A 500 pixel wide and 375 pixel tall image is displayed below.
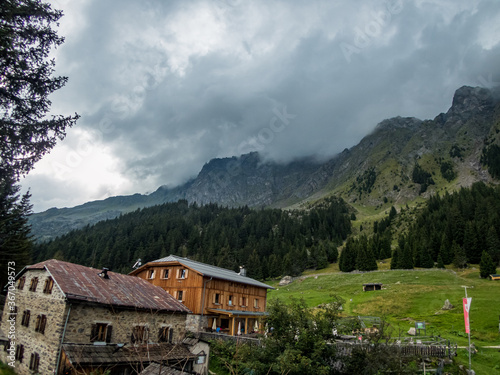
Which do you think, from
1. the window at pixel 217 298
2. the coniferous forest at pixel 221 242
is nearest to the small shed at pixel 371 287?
the coniferous forest at pixel 221 242

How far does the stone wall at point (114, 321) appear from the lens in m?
21.4

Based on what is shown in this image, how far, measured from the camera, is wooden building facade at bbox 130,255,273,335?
3662cm

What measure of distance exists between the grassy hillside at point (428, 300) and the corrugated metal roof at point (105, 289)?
65.9 ft

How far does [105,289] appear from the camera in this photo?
25.6m

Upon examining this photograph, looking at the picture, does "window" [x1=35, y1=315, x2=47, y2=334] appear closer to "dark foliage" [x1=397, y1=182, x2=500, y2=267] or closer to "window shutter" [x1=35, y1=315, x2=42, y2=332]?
"window shutter" [x1=35, y1=315, x2=42, y2=332]

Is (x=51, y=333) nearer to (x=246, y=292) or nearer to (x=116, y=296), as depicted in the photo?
(x=116, y=296)

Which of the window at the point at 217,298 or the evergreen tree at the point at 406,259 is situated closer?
the window at the point at 217,298

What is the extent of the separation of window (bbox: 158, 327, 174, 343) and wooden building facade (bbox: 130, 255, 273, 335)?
236 inches

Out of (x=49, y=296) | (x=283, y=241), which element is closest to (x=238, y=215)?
(x=283, y=241)

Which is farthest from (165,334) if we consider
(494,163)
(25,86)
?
(494,163)

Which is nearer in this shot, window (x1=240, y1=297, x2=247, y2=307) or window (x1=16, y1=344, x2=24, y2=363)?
window (x1=16, y1=344, x2=24, y2=363)

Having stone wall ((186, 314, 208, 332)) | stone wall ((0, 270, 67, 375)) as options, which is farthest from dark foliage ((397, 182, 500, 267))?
stone wall ((0, 270, 67, 375))

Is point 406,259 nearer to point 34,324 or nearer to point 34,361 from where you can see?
point 34,324

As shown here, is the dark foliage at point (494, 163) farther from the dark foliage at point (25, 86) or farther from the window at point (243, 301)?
the dark foliage at point (25, 86)
